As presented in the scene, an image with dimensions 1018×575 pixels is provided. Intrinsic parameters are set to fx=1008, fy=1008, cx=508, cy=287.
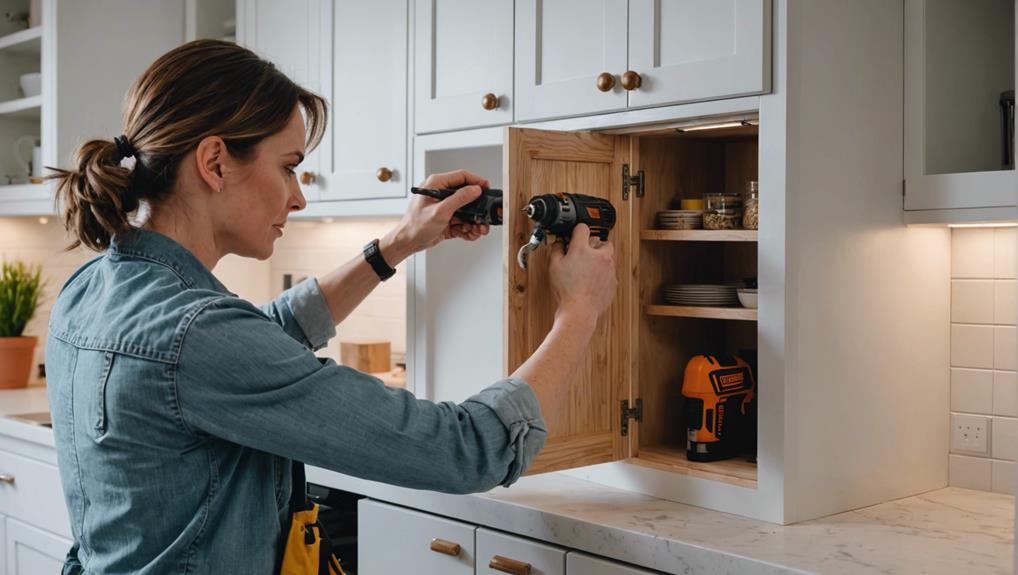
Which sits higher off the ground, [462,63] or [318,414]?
[462,63]

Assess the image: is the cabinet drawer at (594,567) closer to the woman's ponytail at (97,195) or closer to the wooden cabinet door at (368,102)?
the woman's ponytail at (97,195)

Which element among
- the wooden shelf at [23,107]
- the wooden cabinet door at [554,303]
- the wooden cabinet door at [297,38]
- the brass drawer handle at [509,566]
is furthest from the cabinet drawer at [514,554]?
the wooden shelf at [23,107]

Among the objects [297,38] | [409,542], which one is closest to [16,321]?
[297,38]

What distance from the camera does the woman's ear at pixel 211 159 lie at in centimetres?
136

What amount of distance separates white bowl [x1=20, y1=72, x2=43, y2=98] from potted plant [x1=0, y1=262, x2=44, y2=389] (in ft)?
2.04

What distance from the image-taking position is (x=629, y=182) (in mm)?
2041

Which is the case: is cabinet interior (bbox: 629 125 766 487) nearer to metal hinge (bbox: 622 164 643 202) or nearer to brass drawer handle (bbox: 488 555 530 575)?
metal hinge (bbox: 622 164 643 202)

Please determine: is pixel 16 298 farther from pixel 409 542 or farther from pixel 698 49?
pixel 698 49

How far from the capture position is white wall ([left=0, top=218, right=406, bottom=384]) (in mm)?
3447

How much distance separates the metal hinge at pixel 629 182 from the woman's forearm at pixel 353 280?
17.8 inches

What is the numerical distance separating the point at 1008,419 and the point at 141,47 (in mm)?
2929

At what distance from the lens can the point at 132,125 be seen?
1404 millimetres

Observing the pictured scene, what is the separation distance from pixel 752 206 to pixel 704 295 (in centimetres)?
22

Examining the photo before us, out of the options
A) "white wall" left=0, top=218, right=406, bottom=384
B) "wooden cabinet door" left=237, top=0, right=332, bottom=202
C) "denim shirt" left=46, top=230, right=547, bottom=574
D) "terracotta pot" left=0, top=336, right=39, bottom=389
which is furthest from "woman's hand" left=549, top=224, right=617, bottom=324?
"terracotta pot" left=0, top=336, right=39, bottom=389
